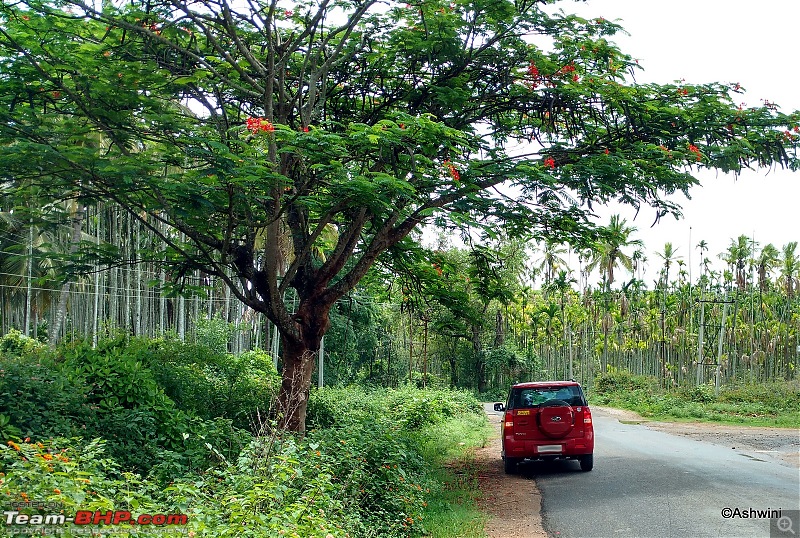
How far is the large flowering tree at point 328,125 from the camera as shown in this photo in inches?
376

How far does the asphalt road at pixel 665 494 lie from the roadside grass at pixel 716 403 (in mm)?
16969

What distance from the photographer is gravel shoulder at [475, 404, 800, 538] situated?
30.3 feet

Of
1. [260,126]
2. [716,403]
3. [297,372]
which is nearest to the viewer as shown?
[260,126]

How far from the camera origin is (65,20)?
9633 millimetres

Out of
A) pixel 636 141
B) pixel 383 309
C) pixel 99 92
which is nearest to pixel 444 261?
pixel 636 141

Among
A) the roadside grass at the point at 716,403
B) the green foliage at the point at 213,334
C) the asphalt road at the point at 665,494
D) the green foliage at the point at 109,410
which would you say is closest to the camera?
the green foliage at the point at 109,410

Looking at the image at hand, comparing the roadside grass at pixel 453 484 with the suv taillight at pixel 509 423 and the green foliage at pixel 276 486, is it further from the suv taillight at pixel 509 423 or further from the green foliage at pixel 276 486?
the suv taillight at pixel 509 423

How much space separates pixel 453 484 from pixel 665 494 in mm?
3491

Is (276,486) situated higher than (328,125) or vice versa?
(328,125)

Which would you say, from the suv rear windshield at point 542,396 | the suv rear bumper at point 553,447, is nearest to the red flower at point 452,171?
the suv rear windshield at point 542,396

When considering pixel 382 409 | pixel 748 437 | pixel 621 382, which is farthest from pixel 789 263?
pixel 382 409

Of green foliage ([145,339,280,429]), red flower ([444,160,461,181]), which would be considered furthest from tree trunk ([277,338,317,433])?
red flower ([444,160,461,181])

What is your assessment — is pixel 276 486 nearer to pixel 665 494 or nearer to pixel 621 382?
pixel 665 494

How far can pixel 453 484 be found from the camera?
12195mm
